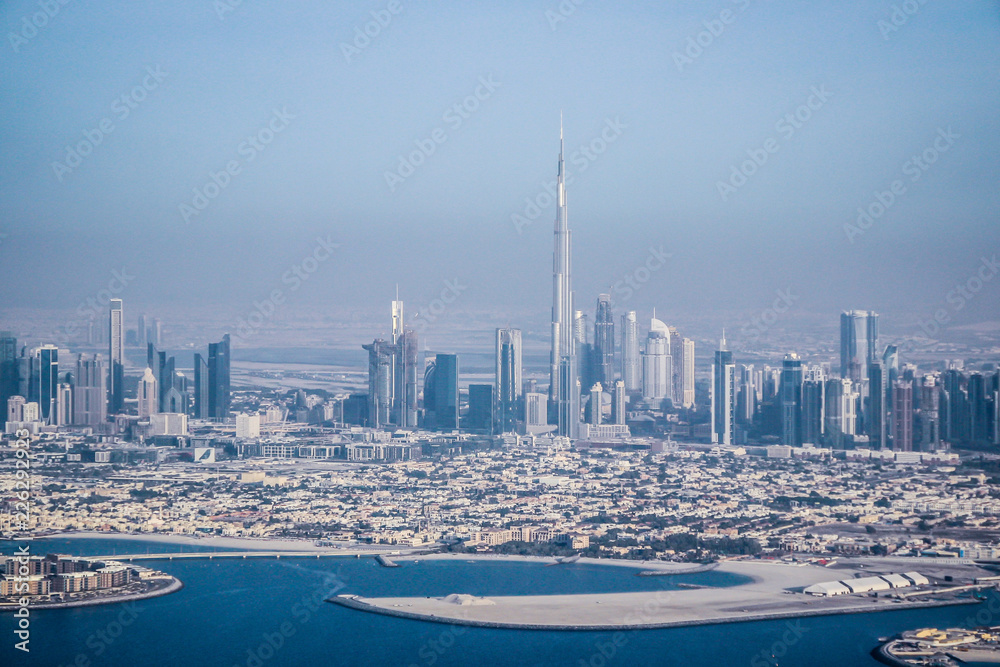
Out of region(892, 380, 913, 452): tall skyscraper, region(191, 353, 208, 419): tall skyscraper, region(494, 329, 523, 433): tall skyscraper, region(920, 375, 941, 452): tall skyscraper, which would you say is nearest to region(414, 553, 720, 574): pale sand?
region(920, 375, 941, 452): tall skyscraper

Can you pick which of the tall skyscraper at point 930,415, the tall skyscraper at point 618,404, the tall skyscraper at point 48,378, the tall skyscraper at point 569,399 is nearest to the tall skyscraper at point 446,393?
the tall skyscraper at point 569,399

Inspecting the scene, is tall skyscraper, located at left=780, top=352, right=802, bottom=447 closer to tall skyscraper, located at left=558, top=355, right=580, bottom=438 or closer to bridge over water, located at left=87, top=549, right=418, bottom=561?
tall skyscraper, located at left=558, top=355, right=580, bottom=438

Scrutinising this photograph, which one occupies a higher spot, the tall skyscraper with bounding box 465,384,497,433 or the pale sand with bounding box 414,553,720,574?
the tall skyscraper with bounding box 465,384,497,433

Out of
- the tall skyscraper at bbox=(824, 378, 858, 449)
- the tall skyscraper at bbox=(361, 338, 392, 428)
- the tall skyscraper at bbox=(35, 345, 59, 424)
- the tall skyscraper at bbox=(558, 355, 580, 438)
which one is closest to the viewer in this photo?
the tall skyscraper at bbox=(35, 345, 59, 424)

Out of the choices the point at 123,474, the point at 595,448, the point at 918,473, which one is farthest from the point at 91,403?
the point at 918,473

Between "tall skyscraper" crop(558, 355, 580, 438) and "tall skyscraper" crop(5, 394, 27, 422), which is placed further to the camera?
"tall skyscraper" crop(558, 355, 580, 438)

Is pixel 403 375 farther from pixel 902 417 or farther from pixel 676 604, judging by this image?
pixel 676 604

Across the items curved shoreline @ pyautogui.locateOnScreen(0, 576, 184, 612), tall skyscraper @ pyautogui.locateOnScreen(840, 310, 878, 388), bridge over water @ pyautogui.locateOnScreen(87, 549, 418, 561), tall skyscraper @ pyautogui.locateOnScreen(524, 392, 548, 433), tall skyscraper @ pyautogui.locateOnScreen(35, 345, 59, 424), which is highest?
tall skyscraper @ pyautogui.locateOnScreen(840, 310, 878, 388)

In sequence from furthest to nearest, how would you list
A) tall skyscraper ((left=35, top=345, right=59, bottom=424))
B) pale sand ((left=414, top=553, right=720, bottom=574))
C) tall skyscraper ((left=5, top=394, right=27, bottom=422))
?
tall skyscraper ((left=35, top=345, right=59, bottom=424)), tall skyscraper ((left=5, top=394, right=27, bottom=422)), pale sand ((left=414, top=553, right=720, bottom=574))
